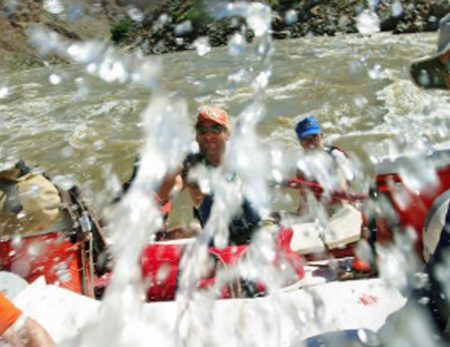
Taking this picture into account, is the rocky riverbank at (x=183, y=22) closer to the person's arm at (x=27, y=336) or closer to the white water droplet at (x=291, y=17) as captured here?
the white water droplet at (x=291, y=17)

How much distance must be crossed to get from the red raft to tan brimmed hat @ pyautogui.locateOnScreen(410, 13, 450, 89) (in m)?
1.08

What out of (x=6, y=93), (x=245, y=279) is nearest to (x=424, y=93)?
(x=245, y=279)

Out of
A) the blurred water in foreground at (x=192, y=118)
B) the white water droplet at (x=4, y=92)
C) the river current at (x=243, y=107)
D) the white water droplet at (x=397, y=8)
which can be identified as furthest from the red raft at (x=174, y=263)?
the white water droplet at (x=397, y=8)

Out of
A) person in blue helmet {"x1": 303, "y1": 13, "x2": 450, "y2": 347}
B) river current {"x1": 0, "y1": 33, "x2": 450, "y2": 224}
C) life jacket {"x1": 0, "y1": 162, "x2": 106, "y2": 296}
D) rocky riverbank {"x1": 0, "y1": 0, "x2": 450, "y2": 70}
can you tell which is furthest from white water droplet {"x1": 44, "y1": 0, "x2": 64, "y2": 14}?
person in blue helmet {"x1": 303, "y1": 13, "x2": 450, "y2": 347}

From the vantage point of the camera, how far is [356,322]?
243 centimetres

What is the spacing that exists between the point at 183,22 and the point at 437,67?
34675 millimetres

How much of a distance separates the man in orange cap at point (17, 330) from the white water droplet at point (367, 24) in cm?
2147

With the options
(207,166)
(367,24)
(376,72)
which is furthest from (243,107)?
(367,24)

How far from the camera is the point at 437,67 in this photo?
2.46m

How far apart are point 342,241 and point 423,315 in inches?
79.6

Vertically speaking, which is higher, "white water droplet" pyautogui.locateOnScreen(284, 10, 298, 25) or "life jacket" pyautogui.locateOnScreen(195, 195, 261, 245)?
"life jacket" pyautogui.locateOnScreen(195, 195, 261, 245)

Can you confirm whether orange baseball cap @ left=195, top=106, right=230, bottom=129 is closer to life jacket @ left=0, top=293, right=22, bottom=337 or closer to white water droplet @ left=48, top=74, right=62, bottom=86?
life jacket @ left=0, top=293, right=22, bottom=337

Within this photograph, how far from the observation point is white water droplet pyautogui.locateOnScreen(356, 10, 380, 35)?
2322cm

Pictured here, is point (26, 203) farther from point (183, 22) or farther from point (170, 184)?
point (183, 22)
